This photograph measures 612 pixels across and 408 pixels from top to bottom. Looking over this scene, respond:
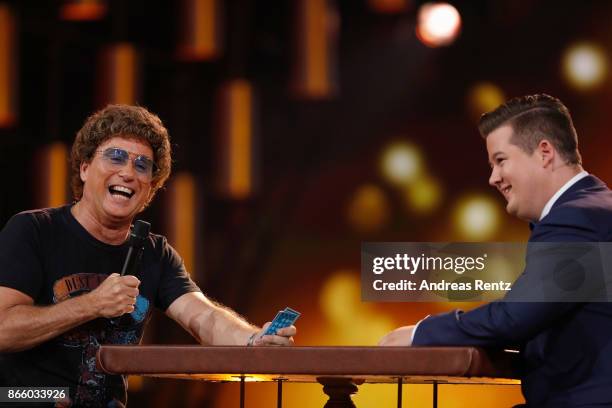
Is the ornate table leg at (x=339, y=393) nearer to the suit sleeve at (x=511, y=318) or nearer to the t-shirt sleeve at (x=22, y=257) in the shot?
the suit sleeve at (x=511, y=318)

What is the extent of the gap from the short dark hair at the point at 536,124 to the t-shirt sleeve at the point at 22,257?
1104 millimetres

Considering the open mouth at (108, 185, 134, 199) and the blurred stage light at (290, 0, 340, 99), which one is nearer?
the open mouth at (108, 185, 134, 199)

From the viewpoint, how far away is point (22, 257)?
7.77 feet

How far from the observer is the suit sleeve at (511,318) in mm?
1785

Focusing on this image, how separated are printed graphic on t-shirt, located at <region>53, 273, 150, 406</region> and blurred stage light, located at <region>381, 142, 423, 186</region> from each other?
2.86 m

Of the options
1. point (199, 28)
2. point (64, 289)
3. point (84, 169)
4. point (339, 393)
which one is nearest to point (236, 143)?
point (199, 28)

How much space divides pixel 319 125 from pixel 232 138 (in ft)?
2.42

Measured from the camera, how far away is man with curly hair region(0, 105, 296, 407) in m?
2.27

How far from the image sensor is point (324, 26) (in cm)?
484

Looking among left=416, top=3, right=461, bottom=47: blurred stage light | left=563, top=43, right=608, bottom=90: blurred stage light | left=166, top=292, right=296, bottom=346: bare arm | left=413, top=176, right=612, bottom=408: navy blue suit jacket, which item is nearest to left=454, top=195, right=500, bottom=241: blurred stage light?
left=563, top=43, right=608, bottom=90: blurred stage light

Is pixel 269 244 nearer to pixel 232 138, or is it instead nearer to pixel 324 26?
pixel 232 138

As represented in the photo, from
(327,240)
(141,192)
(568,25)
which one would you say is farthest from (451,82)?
(141,192)

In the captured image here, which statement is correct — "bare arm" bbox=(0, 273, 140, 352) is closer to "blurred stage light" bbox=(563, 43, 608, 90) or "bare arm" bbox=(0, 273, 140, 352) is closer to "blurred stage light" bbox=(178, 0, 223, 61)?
"blurred stage light" bbox=(178, 0, 223, 61)

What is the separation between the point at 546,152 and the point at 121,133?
1138 mm
